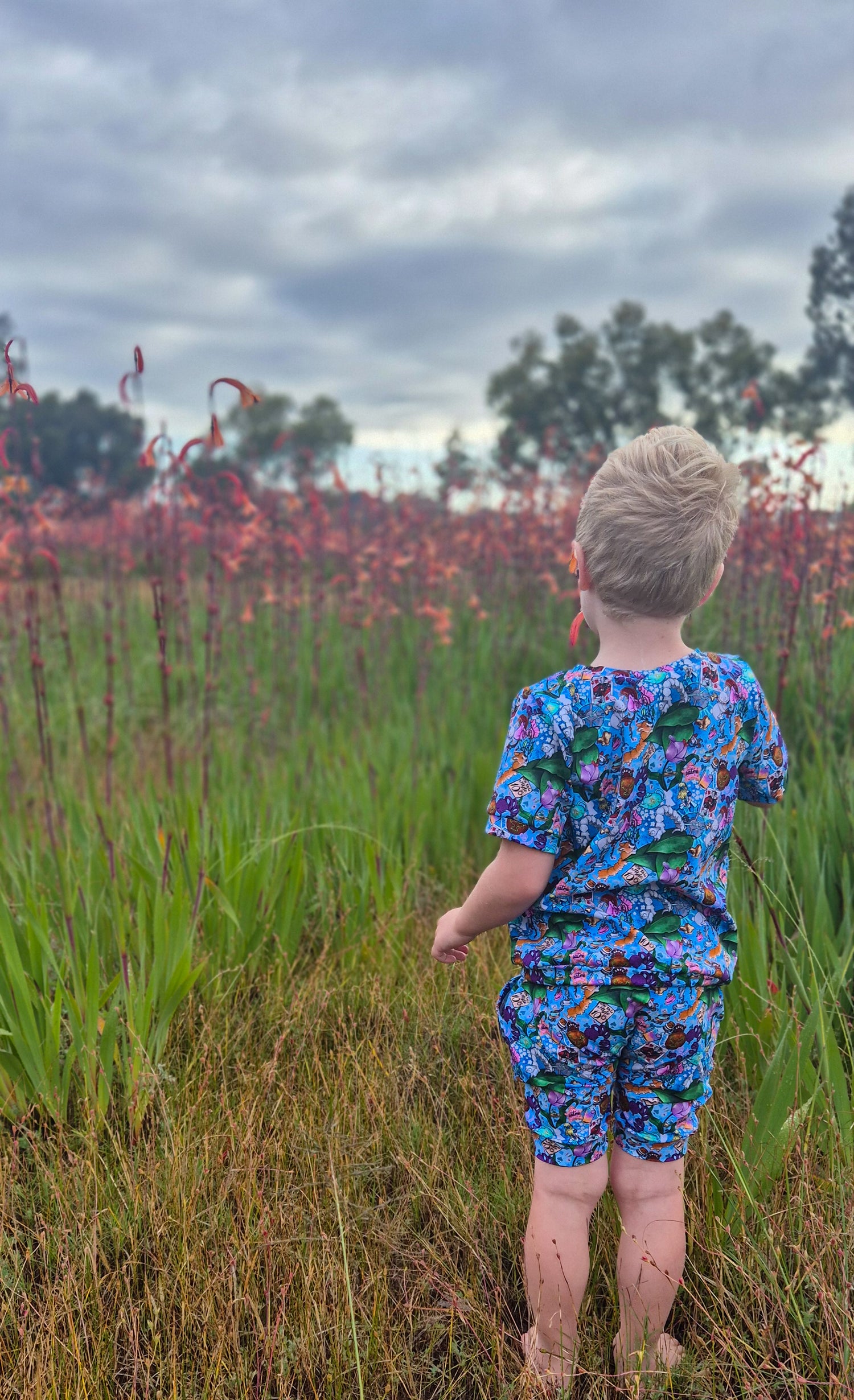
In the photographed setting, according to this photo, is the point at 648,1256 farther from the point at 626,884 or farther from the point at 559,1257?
the point at 626,884

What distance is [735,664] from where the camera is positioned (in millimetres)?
1632

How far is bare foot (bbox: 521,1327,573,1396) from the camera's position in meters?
1.52

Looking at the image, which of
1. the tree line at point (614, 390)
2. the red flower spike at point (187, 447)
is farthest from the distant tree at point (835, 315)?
the red flower spike at point (187, 447)

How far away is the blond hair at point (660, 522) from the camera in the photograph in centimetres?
149

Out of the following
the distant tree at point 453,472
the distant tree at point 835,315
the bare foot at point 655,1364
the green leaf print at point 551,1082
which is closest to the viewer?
the bare foot at point 655,1364

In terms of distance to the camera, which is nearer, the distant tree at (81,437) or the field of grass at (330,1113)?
the field of grass at (330,1113)

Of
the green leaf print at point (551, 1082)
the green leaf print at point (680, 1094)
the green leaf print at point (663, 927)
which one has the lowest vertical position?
the green leaf print at point (680, 1094)

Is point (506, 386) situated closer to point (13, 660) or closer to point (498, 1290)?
point (13, 660)

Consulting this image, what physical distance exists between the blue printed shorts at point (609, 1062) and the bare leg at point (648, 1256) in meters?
0.04

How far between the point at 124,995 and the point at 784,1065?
154 cm

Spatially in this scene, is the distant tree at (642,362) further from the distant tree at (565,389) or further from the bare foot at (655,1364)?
the bare foot at (655,1364)

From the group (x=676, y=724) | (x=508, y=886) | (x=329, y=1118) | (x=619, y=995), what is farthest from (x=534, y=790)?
(x=329, y=1118)

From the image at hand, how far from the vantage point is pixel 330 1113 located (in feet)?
7.09

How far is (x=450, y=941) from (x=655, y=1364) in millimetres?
762
